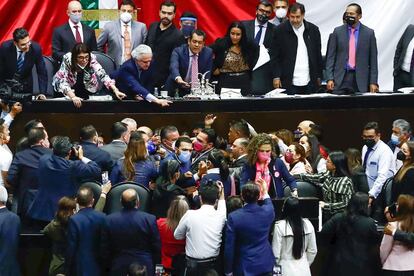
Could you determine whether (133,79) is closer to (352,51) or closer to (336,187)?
(352,51)

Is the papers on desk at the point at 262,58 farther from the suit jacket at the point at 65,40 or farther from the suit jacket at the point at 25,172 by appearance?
the suit jacket at the point at 25,172

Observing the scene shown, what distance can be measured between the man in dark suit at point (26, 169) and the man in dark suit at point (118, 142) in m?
0.64

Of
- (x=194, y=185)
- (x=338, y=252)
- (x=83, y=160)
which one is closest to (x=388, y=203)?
(x=338, y=252)

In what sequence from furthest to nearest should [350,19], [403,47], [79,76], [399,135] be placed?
[403,47]
[350,19]
[79,76]
[399,135]

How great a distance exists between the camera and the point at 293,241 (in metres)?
13.4

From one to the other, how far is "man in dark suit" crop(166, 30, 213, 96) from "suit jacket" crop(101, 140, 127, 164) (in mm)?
2041

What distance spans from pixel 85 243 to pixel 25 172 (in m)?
1.44

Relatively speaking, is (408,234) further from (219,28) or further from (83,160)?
(219,28)

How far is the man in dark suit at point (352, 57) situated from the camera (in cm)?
1712

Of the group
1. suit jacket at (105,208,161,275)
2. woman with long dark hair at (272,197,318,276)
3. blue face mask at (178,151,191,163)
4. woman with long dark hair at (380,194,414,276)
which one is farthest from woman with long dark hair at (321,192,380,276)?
suit jacket at (105,208,161,275)

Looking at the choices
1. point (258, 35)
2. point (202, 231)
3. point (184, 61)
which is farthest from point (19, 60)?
point (202, 231)

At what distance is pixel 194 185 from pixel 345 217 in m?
1.48

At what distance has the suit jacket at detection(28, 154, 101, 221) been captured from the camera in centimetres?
1396

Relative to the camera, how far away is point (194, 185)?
13.9 meters
